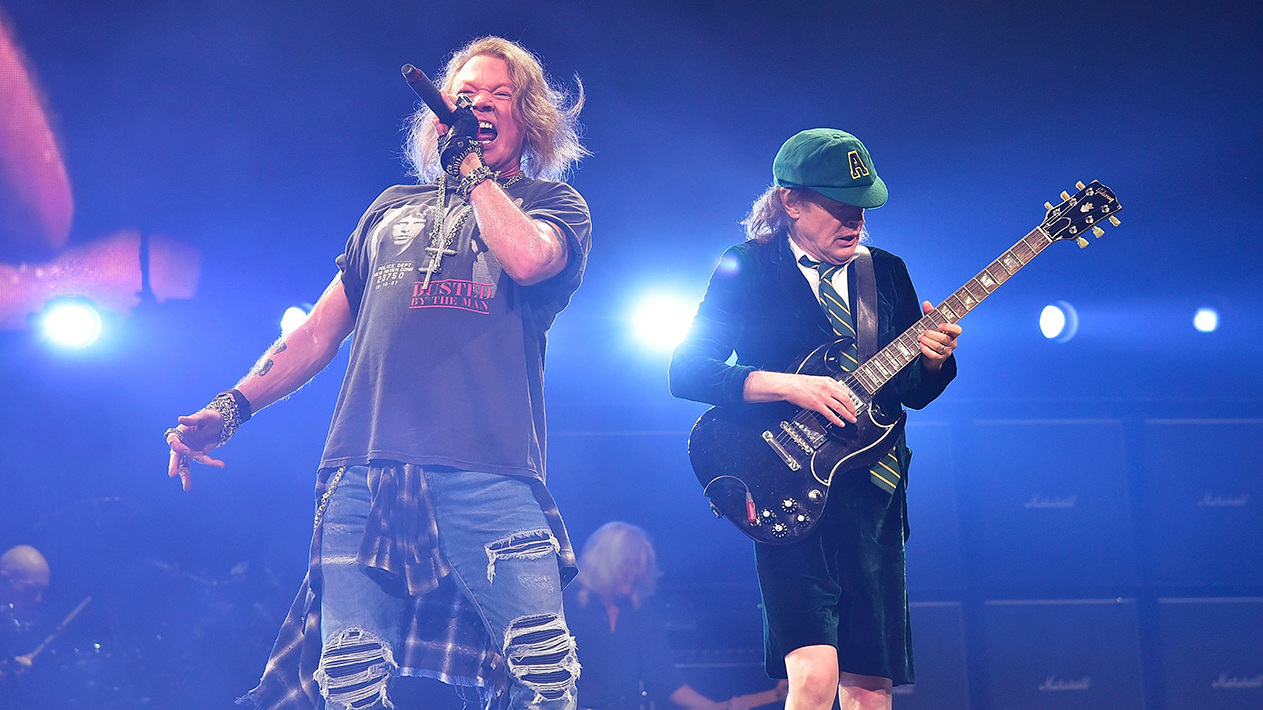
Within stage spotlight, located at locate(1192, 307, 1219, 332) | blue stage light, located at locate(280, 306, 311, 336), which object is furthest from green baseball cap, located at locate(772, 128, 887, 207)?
stage spotlight, located at locate(1192, 307, 1219, 332)

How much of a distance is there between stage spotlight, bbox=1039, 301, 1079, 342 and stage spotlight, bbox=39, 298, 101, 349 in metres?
4.55

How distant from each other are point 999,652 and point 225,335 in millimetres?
3935

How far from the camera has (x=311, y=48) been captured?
4.08 m

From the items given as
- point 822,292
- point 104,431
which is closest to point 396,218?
point 822,292

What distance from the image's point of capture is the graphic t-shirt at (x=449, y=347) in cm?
230

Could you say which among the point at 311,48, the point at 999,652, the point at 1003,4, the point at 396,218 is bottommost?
the point at 999,652

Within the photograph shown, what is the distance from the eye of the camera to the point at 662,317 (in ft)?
15.4

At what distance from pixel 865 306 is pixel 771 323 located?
0.80 ft

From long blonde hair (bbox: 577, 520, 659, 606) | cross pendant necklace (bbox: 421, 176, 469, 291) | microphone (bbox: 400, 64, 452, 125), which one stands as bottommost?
long blonde hair (bbox: 577, 520, 659, 606)

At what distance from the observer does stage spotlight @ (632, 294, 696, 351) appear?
4.70m

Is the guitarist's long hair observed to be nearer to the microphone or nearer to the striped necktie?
the striped necktie

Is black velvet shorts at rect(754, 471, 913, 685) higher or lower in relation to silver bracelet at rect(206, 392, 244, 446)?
lower

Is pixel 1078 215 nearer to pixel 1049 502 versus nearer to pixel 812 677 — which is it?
pixel 812 677

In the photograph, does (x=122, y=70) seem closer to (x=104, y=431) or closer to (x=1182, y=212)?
(x=104, y=431)
